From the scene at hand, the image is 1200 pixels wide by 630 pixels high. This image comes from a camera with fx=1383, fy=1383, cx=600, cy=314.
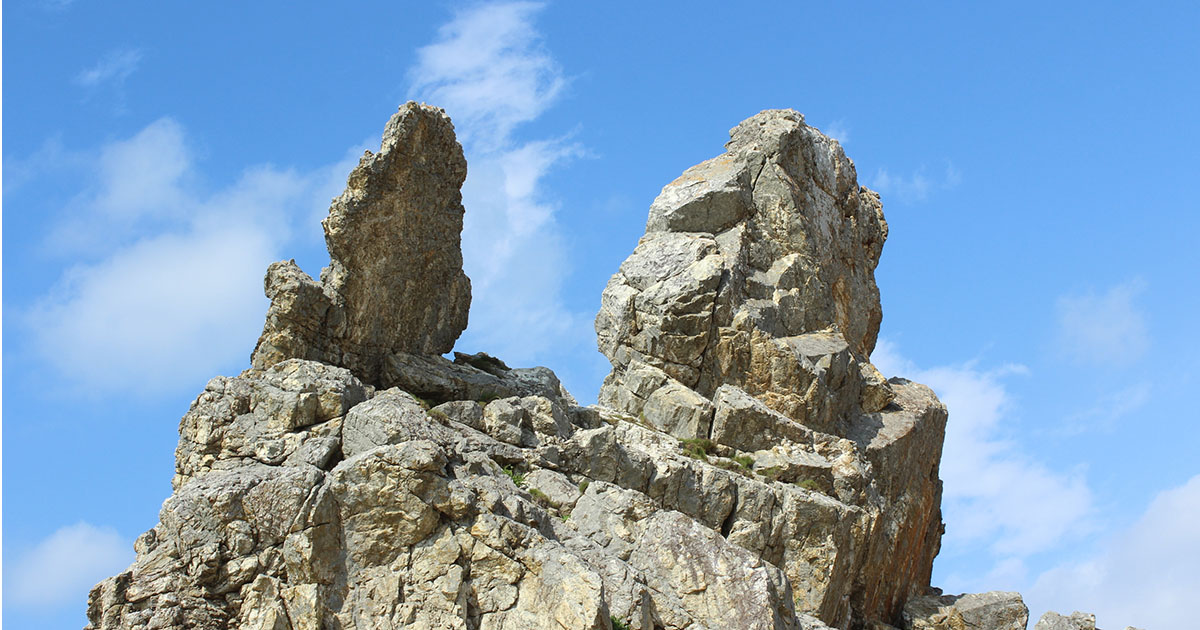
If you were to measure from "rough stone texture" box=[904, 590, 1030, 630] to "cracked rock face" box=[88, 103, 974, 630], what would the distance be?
0.68 feet

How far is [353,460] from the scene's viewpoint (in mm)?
31000

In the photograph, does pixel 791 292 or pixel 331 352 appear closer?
pixel 331 352

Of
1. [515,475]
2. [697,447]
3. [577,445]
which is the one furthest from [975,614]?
[515,475]

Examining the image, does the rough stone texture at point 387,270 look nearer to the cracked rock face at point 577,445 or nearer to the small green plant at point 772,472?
the cracked rock face at point 577,445

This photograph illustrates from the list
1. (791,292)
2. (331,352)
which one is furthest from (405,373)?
(791,292)

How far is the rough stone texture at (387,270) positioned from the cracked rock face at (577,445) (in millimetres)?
84

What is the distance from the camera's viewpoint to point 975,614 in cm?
4675

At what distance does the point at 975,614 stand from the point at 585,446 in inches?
696

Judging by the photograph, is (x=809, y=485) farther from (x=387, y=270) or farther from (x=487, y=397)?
(x=387, y=270)

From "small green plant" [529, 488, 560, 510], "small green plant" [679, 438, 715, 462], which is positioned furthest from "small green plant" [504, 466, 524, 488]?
"small green plant" [679, 438, 715, 462]

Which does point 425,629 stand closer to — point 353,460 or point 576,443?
point 353,460

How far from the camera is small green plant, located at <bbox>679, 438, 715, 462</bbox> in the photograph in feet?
136

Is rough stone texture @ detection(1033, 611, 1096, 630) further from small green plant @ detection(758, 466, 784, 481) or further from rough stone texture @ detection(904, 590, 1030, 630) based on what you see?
small green plant @ detection(758, 466, 784, 481)

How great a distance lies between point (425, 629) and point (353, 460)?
4260 millimetres
